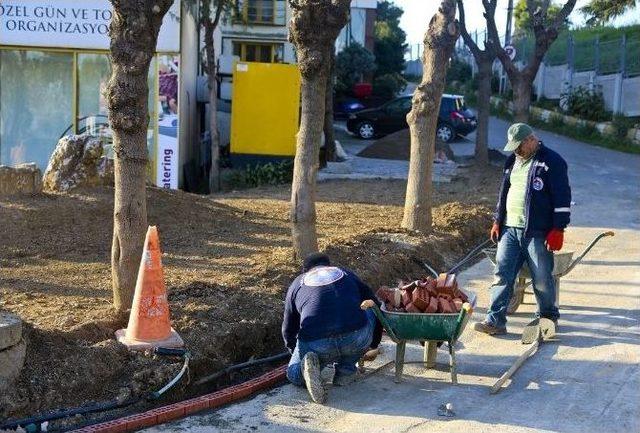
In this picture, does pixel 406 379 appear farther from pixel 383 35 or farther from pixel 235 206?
pixel 383 35

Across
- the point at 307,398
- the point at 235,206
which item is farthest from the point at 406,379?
the point at 235,206

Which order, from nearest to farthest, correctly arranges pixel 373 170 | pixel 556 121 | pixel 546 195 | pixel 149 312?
1. pixel 149 312
2. pixel 546 195
3. pixel 373 170
4. pixel 556 121

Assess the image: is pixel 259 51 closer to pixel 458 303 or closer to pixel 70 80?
pixel 70 80

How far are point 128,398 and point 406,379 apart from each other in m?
2.05

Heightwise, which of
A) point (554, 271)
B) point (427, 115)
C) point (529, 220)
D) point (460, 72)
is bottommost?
point (554, 271)

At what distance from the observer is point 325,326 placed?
6438 millimetres

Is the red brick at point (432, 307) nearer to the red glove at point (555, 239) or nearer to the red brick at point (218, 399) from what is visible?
the red brick at point (218, 399)

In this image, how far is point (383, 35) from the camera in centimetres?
5097

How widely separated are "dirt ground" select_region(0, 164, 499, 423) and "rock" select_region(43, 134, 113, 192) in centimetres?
48

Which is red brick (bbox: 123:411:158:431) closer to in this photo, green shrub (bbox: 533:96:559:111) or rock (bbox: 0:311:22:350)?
rock (bbox: 0:311:22:350)

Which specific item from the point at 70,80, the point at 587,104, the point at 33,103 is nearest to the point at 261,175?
the point at 70,80

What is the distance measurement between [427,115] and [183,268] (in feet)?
12.6

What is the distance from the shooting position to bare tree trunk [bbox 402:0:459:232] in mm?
11820

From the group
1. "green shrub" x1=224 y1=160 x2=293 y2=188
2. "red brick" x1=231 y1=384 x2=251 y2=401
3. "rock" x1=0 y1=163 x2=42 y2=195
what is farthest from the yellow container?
"red brick" x1=231 y1=384 x2=251 y2=401
